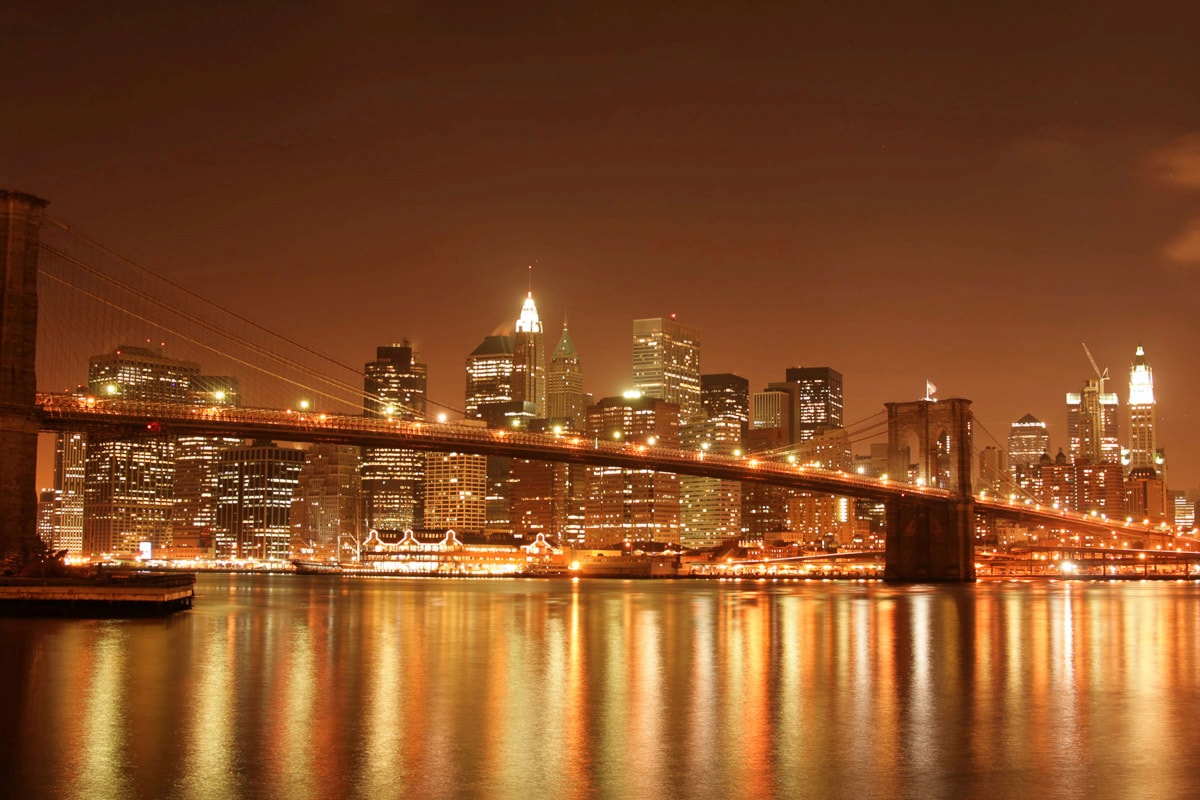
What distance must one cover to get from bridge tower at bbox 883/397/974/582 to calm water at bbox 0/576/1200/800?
4562cm

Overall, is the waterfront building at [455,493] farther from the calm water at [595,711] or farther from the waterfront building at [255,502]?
the calm water at [595,711]

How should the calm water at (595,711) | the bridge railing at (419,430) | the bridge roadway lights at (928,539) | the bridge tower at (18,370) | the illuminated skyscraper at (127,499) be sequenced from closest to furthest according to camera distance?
the calm water at (595,711) < the bridge tower at (18,370) < the bridge railing at (419,430) < the bridge roadway lights at (928,539) < the illuminated skyscraper at (127,499)

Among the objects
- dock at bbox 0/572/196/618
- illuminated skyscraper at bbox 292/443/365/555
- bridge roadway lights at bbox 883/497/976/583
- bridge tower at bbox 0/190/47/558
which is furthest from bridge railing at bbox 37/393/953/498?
illuminated skyscraper at bbox 292/443/365/555

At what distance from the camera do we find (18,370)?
139 feet

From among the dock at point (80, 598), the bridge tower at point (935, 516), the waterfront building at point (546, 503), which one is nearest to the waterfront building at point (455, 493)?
the waterfront building at point (546, 503)

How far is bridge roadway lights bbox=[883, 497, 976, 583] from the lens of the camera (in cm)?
8125

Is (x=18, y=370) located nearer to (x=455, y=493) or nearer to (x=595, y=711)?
(x=595, y=711)

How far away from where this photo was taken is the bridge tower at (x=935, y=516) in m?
81.5

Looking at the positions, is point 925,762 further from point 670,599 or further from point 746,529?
point 746,529

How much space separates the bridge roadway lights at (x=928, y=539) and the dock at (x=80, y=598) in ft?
173

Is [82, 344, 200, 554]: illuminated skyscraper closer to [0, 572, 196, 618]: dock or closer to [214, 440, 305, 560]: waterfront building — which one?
[214, 440, 305, 560]: waterfront building

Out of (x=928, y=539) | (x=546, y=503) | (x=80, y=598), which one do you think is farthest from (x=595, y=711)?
(x=546, y=503)

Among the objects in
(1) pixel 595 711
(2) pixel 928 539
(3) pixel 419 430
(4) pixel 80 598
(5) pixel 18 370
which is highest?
(5) pixel 18 370

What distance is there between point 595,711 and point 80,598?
25.3m
